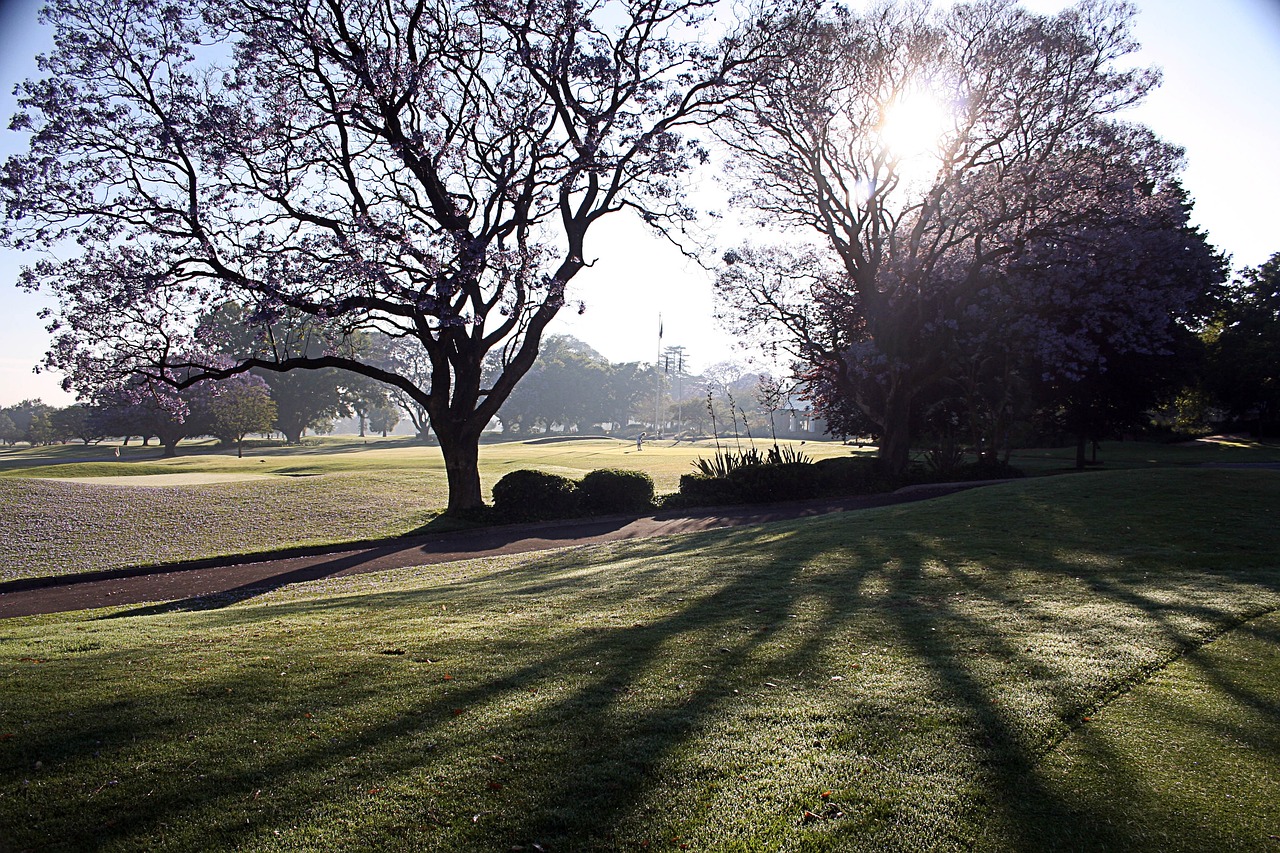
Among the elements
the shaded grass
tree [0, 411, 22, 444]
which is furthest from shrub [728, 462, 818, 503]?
tree [0, 411, 22, 444]

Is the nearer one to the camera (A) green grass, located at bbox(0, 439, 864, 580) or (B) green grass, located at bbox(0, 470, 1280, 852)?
(B) green grass, located at bbox(0, 470, 1280, 852)

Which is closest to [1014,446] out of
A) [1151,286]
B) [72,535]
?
[1151,286]

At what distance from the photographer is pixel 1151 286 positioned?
23.7m

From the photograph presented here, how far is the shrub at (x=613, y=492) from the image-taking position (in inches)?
776

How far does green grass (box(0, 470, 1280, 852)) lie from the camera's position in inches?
130

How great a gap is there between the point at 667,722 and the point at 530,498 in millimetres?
15044

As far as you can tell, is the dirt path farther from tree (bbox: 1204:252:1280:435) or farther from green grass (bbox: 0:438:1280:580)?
tree (bbox: 1204:252:1280:435)

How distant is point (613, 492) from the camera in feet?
64.7

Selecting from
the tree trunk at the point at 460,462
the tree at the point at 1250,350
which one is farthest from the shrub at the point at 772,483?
the tree at the point at 1250,350

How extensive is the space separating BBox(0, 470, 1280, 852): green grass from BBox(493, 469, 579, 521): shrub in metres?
10.5

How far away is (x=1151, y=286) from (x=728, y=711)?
25.3m

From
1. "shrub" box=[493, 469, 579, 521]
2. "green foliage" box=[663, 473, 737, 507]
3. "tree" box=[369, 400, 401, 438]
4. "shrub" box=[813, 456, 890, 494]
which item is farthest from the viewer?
"tree" box=[369, 400, 401, 438]

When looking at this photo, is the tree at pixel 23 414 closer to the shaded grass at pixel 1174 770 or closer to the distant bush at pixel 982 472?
the distant bush at pixel 982 472

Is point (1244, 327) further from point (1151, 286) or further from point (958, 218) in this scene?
point (958, 218)
